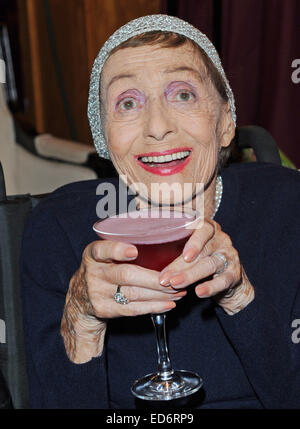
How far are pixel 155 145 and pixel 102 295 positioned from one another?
1.27ft

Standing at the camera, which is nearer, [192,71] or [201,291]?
[201,291]

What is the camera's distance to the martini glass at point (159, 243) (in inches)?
40.9

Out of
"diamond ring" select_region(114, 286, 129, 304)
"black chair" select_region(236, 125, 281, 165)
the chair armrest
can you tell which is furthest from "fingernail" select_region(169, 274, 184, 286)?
the chair armrest

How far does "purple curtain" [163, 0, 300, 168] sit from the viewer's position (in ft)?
10.5

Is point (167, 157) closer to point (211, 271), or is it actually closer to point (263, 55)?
point (211, 271)

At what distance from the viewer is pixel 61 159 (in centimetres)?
381

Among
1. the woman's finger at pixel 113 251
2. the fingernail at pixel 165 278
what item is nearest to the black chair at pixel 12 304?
the woman's finger at pixel 113 251

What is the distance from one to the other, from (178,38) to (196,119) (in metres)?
0.19

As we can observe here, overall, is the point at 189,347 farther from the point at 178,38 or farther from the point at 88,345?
the point at 178,38

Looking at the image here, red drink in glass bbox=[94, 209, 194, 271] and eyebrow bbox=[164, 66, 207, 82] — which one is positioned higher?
eyebrow bbox=[164, 66, 207, 82]

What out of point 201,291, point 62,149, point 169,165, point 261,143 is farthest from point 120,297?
point 62,149

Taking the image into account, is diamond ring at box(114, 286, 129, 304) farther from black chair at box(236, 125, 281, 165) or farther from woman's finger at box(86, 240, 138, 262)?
black chair at box(236, 125, 281, 165)

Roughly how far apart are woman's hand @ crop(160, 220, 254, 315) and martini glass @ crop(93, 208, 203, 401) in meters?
0.02

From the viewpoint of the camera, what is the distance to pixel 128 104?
1.42 m
